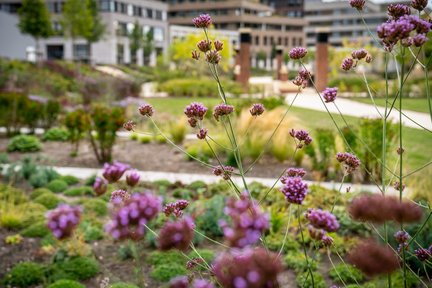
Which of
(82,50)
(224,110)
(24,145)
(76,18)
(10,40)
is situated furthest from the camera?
(82,50)

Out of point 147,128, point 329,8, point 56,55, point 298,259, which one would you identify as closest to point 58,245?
point 298,259

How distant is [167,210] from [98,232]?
3.69 m

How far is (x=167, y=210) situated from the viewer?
2002 mm

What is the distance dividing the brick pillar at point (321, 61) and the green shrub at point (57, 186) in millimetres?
20510

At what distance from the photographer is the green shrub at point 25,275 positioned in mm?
4293

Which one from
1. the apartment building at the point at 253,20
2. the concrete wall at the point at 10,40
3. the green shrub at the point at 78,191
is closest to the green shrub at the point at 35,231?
the green shrub at the point at 78,191

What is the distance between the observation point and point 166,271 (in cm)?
444

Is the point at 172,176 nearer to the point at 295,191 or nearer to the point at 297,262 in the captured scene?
the point at 297,262

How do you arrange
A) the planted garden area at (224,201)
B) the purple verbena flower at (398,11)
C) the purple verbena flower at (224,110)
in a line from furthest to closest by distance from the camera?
1. the purple verbena flower at (224,110)
2. the purple verbena flower at (398,11)
3. the planted garden area at (224,201)

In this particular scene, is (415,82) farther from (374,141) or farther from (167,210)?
(167,210)

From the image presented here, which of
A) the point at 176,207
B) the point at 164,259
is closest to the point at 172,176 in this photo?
the point at 164,259

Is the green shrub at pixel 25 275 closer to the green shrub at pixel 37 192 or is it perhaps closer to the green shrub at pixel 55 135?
the green shrub at pixel 37 192

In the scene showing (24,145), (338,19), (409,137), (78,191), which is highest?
(338,19)

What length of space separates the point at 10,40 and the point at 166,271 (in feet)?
159
